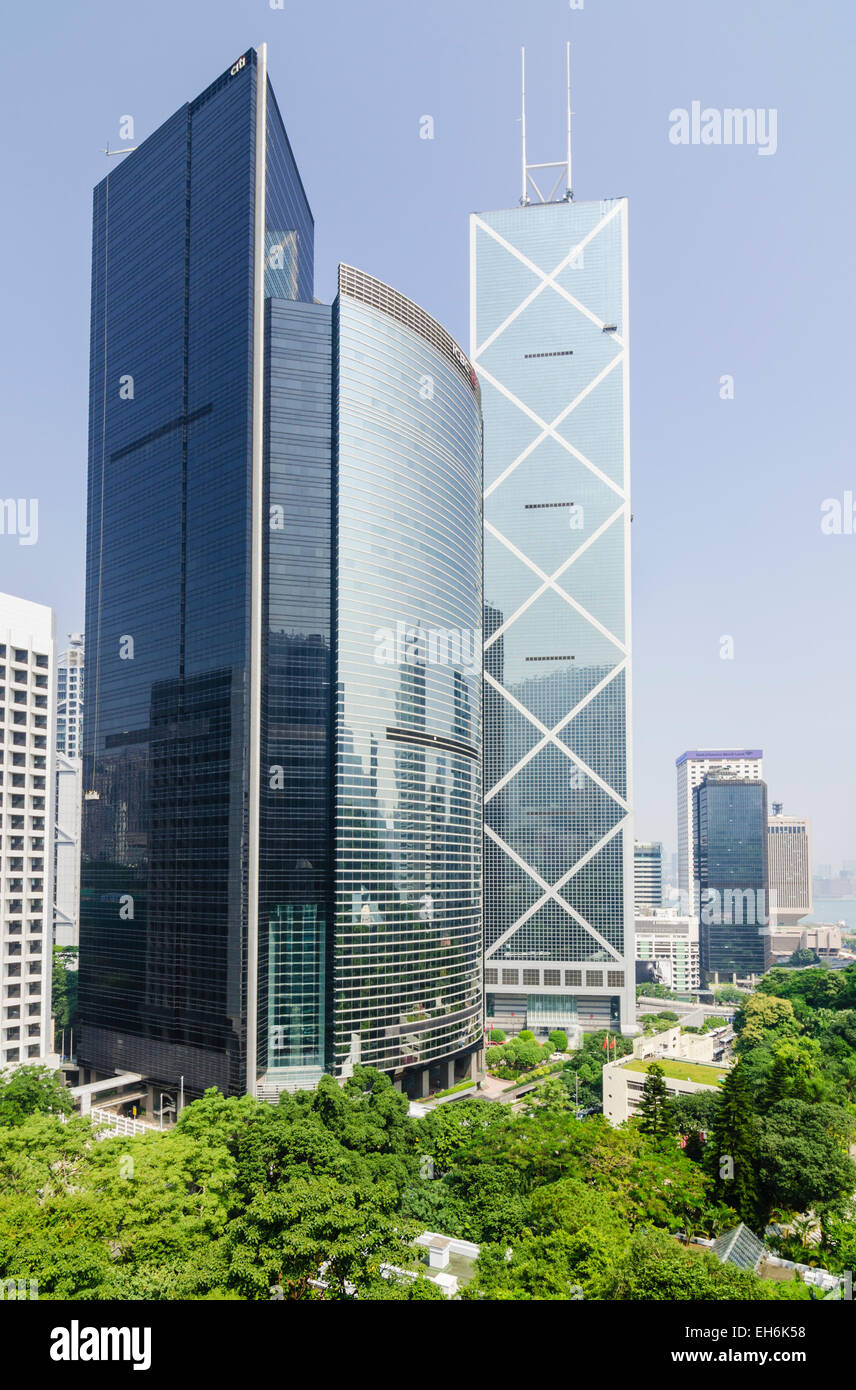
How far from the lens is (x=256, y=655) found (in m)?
53.5

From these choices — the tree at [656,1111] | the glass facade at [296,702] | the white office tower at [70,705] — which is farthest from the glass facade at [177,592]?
the white office tower at [70,705]

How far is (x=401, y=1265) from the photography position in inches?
807

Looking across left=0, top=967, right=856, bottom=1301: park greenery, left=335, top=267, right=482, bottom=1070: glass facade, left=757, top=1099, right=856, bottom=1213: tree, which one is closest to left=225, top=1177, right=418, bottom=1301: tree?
left=0, top=967, right=856, bottom=1301: park greenery

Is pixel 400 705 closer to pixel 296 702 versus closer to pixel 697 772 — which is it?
pixel 296 702

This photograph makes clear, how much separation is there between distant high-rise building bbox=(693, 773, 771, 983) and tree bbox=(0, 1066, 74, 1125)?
102055mm

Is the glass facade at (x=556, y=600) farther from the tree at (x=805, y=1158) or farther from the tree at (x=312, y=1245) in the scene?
the tree at (x=312, y=1245)

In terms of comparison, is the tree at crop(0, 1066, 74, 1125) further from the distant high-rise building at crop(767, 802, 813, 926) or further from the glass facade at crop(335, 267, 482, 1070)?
the distant high-rise building at crop(767, 802, 813, 926)

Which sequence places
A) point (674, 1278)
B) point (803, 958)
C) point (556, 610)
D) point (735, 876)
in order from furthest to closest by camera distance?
1. point (803, 958)
2. point (735, 876)
3. point (556, 610)
4. point (674, 1278)

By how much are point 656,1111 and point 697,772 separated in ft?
432

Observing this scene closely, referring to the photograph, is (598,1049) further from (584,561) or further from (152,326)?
(152,326)

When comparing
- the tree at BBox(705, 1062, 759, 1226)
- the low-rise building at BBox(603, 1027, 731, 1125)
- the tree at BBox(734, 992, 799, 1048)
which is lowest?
the tree at BBox(734, 992, 799, 1048)
